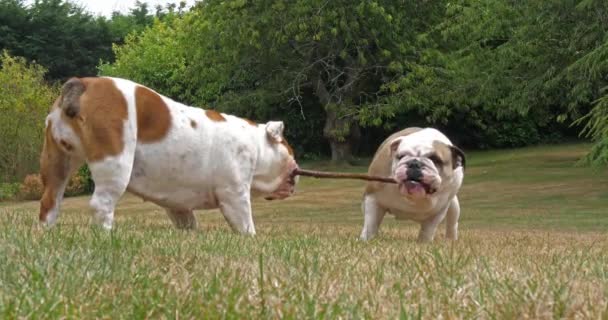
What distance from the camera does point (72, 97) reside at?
7.04 metres

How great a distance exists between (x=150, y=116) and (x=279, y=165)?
1.78 metres

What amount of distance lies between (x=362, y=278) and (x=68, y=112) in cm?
379

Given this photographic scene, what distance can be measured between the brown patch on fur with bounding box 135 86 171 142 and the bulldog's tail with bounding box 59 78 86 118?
476 millimetres

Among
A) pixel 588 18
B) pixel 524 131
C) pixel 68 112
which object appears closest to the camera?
pixel 68 112

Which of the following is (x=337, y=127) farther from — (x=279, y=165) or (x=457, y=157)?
(x=457, y=157)

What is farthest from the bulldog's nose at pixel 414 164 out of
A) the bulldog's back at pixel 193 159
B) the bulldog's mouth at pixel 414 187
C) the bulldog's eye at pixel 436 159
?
the bulldog's back at pixel 193 159

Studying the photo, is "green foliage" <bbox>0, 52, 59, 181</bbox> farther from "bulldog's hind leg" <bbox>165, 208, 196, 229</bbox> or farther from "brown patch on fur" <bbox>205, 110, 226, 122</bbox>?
"brown patch on fur" <bbox>205, 110, 226, 122</bbox>

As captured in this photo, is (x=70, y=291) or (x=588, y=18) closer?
(x=70, y=291)

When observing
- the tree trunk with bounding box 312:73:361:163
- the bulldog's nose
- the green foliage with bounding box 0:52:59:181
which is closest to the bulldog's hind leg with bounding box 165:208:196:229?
the bulldog's nose

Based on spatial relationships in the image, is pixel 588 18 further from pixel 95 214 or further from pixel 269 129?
pixel 95 214

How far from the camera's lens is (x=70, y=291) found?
3.15 meters

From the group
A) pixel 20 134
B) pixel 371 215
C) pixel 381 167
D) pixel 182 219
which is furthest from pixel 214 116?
pixel 20 134

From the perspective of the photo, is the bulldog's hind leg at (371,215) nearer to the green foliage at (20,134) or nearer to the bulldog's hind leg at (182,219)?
the bulldog's hind leg at (182,219)

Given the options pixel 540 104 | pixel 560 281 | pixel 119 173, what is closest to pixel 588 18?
Answer: pixel 540 104
